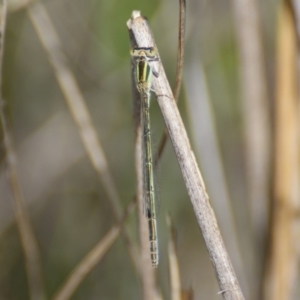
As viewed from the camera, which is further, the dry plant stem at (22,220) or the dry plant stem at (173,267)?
the dry plant stem at (22,220)

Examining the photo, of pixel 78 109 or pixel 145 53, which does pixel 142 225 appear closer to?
pixel 145 53

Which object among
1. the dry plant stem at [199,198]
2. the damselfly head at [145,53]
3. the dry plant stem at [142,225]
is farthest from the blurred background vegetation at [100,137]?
the dry plant stem at [199,198]

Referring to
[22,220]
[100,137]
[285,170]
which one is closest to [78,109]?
[22,220]

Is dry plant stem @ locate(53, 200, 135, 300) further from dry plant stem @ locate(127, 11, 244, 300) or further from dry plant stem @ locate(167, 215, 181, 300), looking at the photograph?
dry plant stem @ locate(127, 11, 244, 300)

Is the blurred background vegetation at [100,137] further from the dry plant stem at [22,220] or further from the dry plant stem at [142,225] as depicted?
the dry plant stem at [142,225]

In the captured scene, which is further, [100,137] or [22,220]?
[100,137]
